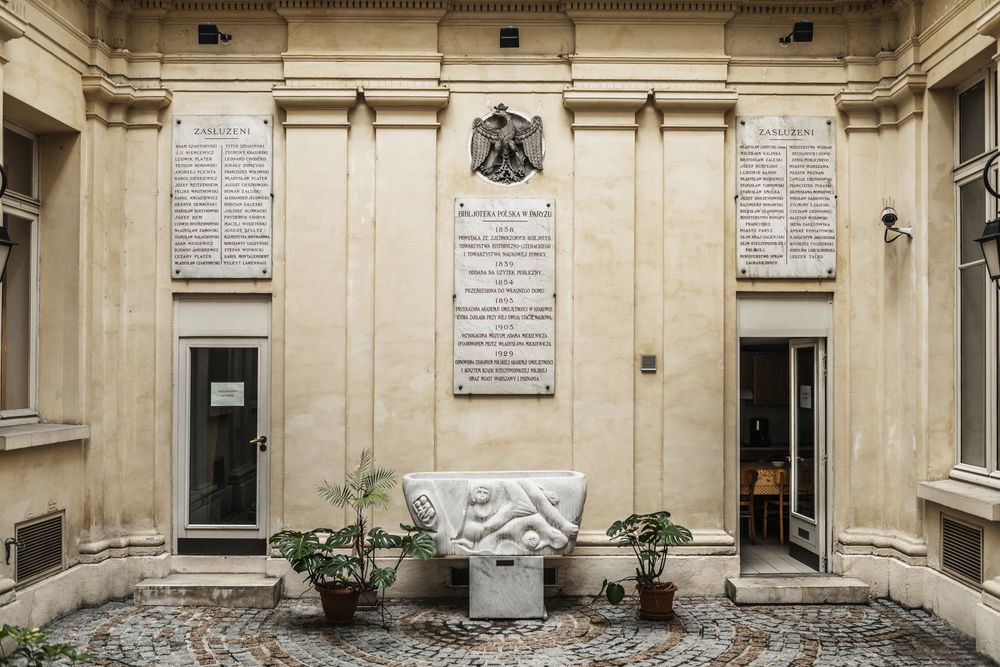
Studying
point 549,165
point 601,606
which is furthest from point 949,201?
point 601,606

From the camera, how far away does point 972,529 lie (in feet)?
19.5

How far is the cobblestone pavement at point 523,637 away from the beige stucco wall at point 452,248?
627 mm

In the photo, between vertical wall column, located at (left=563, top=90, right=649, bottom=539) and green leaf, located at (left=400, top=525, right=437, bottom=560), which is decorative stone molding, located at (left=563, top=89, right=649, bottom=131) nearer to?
vertical wall column, located at (left=563, top=90, right=649, bottom=539)

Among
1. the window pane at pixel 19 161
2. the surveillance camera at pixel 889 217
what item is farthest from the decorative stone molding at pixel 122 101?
the surveillance camera at pixel 889 217

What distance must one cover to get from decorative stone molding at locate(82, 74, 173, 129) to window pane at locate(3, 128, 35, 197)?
22.8 inches

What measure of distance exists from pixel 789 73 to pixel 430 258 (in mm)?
3812

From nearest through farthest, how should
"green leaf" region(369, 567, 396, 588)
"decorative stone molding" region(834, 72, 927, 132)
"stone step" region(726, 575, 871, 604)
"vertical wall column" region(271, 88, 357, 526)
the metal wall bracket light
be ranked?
Answer: 1. the metal wall bracket light
2. "green leaf" region(369, 567, 396, 588)
3. "stone step" region(726, 575, 871, 604)
4. "decorative stone molding" region(834, 72, 927, 132)
5. "vertical wall column" region(271, 88, 357, 526)

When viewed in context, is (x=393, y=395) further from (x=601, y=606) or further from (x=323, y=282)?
(x=601, y=606)

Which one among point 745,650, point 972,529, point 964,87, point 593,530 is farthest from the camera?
point 593,530

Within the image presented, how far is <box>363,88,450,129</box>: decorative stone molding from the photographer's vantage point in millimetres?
6910

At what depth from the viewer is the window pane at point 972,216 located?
622 centimetres

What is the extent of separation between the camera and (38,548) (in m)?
6.13

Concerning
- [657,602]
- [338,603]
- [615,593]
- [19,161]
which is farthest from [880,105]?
[19,161]

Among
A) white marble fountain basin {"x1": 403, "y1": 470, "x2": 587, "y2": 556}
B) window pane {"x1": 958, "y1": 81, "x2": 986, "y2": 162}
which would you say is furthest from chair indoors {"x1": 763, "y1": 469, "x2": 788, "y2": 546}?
window pane {"x1": 958, "y1": 81, "x2": 986, "y2": 162}
